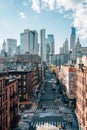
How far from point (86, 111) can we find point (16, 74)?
210ft

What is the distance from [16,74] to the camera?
414ft

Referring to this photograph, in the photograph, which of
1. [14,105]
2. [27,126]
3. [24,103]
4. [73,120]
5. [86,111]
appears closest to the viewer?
[86,111]

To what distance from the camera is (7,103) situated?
209 ft

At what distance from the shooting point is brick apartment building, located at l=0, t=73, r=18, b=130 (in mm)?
57797

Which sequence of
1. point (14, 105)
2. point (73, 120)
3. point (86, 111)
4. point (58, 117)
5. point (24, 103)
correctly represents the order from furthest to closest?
1. point (24, 103)
2. point (58, 117)
3. point (73, 120)
4. point (14, 105)
5. point (86, 111)

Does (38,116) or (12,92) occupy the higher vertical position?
(12,92)

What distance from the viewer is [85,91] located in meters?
68.1

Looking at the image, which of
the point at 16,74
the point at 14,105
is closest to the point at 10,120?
the point at 14,105

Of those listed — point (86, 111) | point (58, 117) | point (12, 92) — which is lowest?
point (58, 117)

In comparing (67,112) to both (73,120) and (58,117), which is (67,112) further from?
(73,120)

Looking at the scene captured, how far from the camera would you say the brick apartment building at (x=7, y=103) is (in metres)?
57.8

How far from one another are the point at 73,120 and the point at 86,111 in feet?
104

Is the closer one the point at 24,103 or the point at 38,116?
the point at 38,116

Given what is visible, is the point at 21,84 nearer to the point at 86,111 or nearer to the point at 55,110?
the point at 55,110
